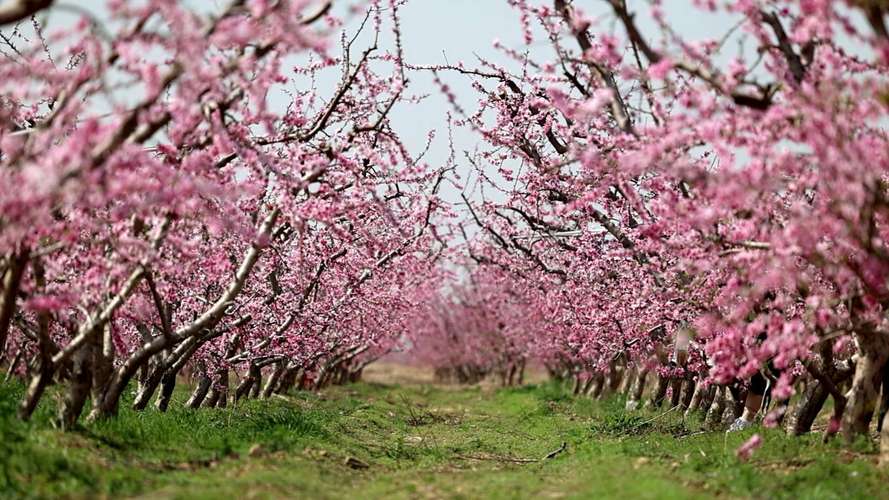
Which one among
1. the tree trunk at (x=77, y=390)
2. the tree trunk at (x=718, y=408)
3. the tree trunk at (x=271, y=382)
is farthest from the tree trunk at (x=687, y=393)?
the tree trunk at (x=77, y=390)

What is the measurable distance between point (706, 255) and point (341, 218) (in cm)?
692

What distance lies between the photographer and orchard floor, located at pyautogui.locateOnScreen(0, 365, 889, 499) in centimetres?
877

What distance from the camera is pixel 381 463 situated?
1334cm

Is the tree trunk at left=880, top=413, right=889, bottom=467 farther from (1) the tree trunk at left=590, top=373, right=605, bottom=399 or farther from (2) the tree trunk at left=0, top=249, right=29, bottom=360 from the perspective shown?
(1) the tree trunk at left=590, top=373, right=605, bottom=399

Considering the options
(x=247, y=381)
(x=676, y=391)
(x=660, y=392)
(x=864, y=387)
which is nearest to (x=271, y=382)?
(x=247, y=381)

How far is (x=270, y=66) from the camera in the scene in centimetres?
1031

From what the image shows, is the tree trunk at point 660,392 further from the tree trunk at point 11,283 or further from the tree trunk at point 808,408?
the tree trunk at point 11,283

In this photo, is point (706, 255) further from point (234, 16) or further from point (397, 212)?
point (397, 212)

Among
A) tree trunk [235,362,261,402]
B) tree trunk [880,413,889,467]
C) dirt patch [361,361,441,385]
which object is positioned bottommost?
dirt patch [361,361,441,385]

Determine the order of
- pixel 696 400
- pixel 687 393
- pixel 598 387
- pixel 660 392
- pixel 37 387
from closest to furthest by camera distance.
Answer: pixel 37 387 < pixel 696 400 < pixel 687 393 < pixel 660 392 < pixel 598 387

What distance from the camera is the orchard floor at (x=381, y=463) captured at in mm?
8773

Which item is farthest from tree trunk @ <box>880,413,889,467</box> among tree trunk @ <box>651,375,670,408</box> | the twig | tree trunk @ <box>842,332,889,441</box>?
tree trunk @ <box>651,375,670,408</box>

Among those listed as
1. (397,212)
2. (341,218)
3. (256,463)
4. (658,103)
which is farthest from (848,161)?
(397,212)

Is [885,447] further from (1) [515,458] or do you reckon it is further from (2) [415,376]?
(2) [415,376]
